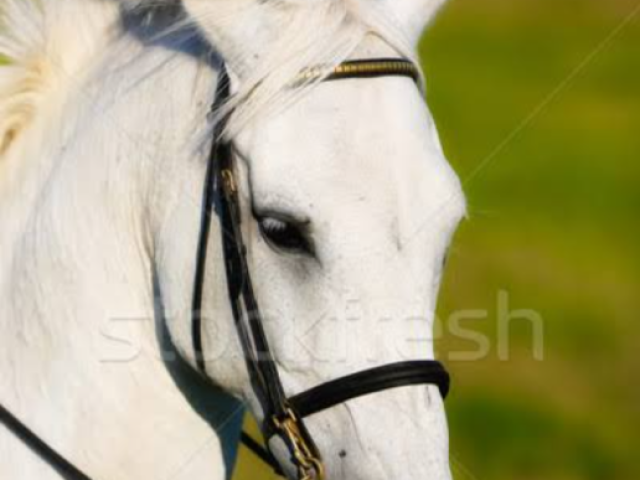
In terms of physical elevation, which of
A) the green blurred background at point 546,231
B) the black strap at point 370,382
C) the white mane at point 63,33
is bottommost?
the green blurred background at point 546,231

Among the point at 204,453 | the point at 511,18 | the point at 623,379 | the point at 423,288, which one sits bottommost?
the point at 511,18

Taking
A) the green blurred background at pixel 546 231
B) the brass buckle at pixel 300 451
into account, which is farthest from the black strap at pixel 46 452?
the green blurred background at pixel 546 231

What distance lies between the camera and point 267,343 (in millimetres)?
3504

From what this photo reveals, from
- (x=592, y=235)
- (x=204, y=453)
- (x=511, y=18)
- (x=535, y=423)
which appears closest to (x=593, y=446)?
(x=535, y=423)

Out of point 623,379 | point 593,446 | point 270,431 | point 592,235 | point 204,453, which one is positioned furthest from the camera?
point 592,235

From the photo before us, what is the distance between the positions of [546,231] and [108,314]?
598 inches

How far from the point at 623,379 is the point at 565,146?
958 cm

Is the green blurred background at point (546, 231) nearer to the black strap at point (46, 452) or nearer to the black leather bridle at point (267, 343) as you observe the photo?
the black leather bridle at point (267, 343)

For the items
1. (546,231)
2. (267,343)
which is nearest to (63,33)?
(267,343)

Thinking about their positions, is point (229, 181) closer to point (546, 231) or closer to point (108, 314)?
point (108, 314)

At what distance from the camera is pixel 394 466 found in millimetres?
3303

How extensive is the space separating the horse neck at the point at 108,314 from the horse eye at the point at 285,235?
336 millimetres

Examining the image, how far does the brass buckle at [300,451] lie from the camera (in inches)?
135

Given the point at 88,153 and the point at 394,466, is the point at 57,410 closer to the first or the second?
the point at 88,153
